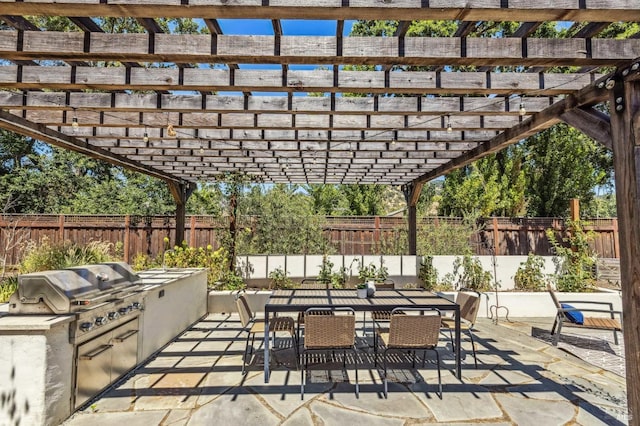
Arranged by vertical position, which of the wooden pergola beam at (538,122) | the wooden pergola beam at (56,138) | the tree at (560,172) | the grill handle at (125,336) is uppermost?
the tree at (560,172)

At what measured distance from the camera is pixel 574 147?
1108 cm

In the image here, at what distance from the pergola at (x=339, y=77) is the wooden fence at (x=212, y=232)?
4.71 meters

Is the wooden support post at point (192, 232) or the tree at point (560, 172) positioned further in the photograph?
the tree at point (560, 172)

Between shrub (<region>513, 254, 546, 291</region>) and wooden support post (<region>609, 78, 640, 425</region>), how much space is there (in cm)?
477

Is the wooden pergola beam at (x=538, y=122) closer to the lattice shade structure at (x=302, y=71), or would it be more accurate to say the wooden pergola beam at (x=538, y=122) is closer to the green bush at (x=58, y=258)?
the lattice shade structure at (x=302, y=71)

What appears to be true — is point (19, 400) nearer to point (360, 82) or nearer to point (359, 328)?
point (360, 82)

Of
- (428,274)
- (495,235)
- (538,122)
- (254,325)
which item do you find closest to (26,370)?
(254,325)

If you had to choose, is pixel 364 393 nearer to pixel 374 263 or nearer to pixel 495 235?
pixel 374 263

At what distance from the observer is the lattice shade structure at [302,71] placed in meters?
1.95

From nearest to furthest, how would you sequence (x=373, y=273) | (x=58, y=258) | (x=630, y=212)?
(x=630, y=212), (x=58, y=258), (x=373, y=273)

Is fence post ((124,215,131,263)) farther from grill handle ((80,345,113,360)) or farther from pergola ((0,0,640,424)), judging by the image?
grill handle ((80,345,113,360))

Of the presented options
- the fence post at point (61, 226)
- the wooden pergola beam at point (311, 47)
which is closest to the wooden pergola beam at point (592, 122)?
the wooden pergola beam at point (311, 47)

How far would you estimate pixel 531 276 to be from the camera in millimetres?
6586

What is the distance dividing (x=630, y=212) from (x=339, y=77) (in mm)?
2307
